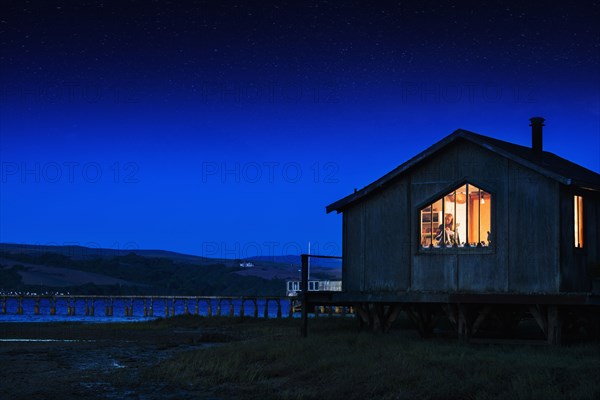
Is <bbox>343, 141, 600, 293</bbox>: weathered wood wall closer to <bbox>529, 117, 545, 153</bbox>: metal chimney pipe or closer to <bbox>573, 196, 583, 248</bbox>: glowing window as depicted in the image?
<bbox>573, 196, 583, 248</bbox>: glowing window

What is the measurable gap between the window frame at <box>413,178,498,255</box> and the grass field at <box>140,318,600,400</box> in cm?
268

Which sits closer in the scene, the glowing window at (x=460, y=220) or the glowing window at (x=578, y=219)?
the glowing window at (x=578, y=219)

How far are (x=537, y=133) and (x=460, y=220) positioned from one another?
593 centimetres

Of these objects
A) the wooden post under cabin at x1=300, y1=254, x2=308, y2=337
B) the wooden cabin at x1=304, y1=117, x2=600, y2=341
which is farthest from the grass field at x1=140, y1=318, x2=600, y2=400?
the wooden post under cabin at x1=300, y1=254, x2=308, y2=337

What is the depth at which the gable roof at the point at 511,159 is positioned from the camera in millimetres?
22594

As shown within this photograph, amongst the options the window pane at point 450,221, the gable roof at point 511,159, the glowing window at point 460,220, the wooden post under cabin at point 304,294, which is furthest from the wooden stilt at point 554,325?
the wooden post under cabin at point 304,294

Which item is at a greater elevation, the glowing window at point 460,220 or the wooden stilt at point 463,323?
the glowing window at point 460,220

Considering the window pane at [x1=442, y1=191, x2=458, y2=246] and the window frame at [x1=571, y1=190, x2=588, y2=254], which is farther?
the window pane at [x1=442, y1=191, x2=458, y2=246]

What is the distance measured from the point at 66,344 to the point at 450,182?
16120 millimetres

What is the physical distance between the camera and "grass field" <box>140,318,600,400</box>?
51.2 ft

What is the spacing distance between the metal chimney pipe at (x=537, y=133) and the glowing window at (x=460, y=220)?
502 centimetres

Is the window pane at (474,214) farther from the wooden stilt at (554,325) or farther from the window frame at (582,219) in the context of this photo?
the wooden stilt at (554,325)

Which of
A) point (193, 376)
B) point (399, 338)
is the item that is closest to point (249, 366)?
point (193, 376)

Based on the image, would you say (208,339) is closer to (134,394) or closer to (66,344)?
(66,344)
